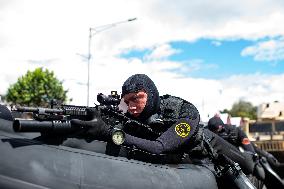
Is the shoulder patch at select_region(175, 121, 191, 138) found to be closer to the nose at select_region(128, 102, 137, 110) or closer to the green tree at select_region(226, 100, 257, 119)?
the nose at select_region(128, 102, 137, 110)

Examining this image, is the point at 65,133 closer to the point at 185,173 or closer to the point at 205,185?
the point at 185,173

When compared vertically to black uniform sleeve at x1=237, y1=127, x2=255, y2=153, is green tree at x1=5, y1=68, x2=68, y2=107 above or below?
above

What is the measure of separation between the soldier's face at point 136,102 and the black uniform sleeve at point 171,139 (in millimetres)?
380

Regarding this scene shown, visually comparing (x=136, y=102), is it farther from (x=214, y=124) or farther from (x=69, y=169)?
(x=214, y=124)

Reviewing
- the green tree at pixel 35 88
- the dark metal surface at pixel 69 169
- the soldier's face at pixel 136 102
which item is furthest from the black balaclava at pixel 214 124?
the green tree at pixel 35 88

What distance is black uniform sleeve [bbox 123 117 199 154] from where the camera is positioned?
3176 mm

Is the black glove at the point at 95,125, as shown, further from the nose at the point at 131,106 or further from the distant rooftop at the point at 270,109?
the distant rooftop at the point at 270,109

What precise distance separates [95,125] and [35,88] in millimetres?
53644

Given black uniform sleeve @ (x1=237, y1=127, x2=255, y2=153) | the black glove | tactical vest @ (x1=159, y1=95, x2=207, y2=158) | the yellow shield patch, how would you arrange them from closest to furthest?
the black glove < the yellow shield patch < tactical vest @ (x1=159, y1=95, x2=207, y2=158) < black uniform sleeve @ (x1=237, y1=127, x2=255, y2=153)

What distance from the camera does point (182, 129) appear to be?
347cm

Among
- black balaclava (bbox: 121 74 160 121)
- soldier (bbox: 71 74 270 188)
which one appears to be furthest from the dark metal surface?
black balaclava (bbox: 121 74 160 121)

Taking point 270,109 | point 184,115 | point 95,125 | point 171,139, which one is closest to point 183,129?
point 171,139

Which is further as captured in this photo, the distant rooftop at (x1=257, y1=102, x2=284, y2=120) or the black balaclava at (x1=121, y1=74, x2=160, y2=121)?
the distant rooftop at (x1=257, y1=102, x2=284, y2=120)

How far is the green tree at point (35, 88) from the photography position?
175 feet
